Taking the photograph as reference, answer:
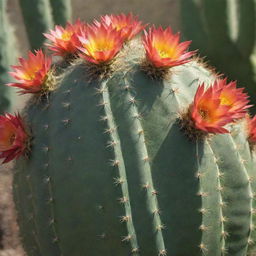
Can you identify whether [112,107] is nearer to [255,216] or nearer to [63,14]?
[255,216]

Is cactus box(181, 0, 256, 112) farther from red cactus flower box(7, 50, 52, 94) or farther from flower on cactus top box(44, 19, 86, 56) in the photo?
red cactus flower box(7, 50, 52, 94)

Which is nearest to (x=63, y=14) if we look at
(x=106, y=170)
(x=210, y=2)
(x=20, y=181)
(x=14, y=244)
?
(x=210, y=2)

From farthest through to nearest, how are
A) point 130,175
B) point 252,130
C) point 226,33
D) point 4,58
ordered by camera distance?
point 226,33 → point 4,58 → point 252,130 → point 130,175

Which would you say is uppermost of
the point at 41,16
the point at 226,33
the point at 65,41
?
the point at 41,16

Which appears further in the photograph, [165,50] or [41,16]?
[41,16]

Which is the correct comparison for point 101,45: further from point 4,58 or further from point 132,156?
point 4,58

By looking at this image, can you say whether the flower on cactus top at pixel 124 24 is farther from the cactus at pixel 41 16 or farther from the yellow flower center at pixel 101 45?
the cactus at pixel 41 16

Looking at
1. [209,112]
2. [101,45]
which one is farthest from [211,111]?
[101,45]
